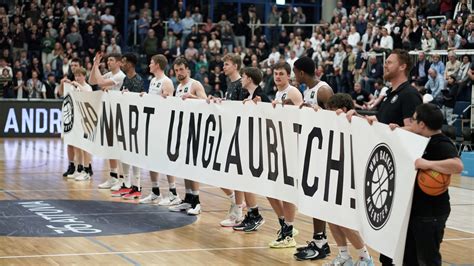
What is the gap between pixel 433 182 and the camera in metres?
6.70

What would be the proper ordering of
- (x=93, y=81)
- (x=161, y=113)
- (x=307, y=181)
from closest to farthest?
1. (x=307, y=181)
2. (x=161, y=113)
3. (x=93, y=81)

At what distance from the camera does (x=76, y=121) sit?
54.0 feet

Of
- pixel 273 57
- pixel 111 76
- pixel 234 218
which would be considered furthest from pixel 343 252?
pixel 273 57

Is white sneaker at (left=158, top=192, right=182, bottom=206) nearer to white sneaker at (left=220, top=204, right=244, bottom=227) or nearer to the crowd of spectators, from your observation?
white sneaker at (left=220, top=204, right=244, bottom=227)

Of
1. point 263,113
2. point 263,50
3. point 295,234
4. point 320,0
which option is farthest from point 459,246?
point 320,0

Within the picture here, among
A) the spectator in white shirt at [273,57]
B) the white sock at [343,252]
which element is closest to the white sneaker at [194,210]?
the white sock at [343,252]

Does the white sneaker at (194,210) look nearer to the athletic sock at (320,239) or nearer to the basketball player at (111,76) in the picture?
the basketball player at (111,76)

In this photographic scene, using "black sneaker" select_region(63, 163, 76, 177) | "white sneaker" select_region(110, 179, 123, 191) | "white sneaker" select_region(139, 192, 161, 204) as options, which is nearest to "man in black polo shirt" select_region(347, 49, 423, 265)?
"white sneaker" select_region(139, 192, 161, 204)

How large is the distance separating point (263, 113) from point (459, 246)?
2846 mm

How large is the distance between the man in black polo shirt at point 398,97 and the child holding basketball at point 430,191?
60 cm

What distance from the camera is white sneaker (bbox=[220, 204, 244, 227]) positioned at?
1167 cm

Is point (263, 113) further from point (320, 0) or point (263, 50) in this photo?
point (320, 0)

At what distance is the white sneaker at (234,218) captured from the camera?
38.3 feet

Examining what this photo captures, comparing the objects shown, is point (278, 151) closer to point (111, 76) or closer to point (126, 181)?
point (126, 181)
